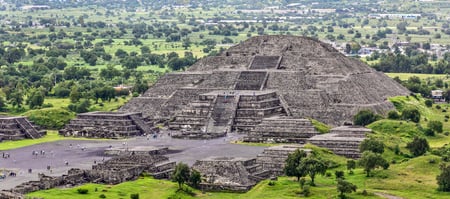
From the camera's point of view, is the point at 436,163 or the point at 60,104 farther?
the point at 60,104

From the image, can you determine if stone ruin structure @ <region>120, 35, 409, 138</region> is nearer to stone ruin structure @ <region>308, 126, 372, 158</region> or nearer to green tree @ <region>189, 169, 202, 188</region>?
stone ruin structure @ <region>308, 126, 372, 158</region>

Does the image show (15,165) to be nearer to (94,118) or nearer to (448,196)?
(94,118)

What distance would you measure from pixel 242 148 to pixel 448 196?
29.8m

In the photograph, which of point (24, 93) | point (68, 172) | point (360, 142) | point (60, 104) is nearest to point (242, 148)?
point (360, 142)

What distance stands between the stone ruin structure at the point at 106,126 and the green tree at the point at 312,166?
3686 cm

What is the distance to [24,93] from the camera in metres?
152

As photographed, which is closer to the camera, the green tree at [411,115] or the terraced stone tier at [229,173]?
the terraced stone tier at [229,173]

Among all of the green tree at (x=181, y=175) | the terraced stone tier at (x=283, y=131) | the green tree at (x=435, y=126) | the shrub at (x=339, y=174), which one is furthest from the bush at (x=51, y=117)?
the shrub at (x=339, y=174)

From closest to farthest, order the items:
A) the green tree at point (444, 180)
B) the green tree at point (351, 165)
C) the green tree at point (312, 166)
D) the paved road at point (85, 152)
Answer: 1. the green tree at point (444, 180)
2. the green tree at point (312, 166)
3. the green tree at point (351, 165)
4. the paved road at point (85, 152)

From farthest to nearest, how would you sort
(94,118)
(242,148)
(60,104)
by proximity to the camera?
(60,104), (94,118), (242,148)

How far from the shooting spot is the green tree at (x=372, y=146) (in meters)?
95.4

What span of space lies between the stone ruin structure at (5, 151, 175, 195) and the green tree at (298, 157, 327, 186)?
11.7 meters

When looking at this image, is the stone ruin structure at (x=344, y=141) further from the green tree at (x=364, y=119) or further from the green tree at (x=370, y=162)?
the green tree at (x=364, y=119)

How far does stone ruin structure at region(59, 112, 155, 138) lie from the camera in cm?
11834
